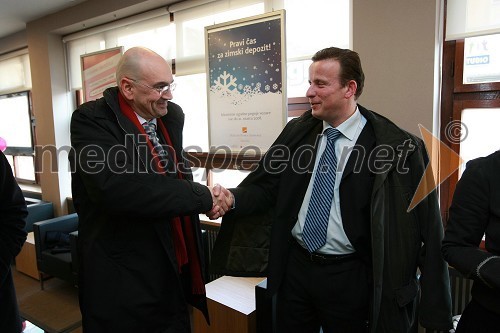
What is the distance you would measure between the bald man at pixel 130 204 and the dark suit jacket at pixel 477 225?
0.89 m

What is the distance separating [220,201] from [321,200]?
1.45 feet

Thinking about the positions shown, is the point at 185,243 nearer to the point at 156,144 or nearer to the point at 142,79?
the point at 156,144

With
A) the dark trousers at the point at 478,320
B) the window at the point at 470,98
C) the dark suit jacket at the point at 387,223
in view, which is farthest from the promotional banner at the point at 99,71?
the dark trousers at the point at 478,320

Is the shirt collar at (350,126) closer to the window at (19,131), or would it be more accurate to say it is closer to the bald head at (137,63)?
the bald head at (137,63)

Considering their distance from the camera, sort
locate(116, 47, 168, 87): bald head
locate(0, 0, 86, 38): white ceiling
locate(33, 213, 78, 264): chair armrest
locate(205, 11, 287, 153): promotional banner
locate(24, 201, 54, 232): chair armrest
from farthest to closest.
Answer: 1. locate(24, 201, 54, 232): chair armrest
2. locate(0, 0, 86, 38): white ceiling
3. locate(33, 213, 78, 264): chair armrest
4. locate(205, 11, 287, 153): promotional banner
5. locate(116, 47, 168, 87): bald head

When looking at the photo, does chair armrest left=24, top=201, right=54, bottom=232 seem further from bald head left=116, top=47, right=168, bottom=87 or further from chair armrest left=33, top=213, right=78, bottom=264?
bald head left=116, top=47, right=168, bottom=87

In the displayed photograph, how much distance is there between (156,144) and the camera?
1416mm

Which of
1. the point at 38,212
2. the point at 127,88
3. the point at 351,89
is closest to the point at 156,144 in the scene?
the point at 127,88

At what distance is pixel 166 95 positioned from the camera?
142 cm

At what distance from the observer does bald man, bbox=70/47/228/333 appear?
3.96ft

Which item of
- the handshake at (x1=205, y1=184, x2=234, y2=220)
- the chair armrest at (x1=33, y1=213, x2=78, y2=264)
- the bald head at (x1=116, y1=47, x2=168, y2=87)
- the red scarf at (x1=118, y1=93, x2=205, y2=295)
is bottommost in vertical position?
the chair armrest at (x1=33, y1=213, x2=78, y2=264)

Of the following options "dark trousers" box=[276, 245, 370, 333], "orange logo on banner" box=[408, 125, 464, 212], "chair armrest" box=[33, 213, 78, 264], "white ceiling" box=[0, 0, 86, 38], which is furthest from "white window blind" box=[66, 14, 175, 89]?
"dark trousers" box=[276, 245, 370, 333]

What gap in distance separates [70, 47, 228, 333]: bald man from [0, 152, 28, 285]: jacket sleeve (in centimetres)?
27

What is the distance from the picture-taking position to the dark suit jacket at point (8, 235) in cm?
138
